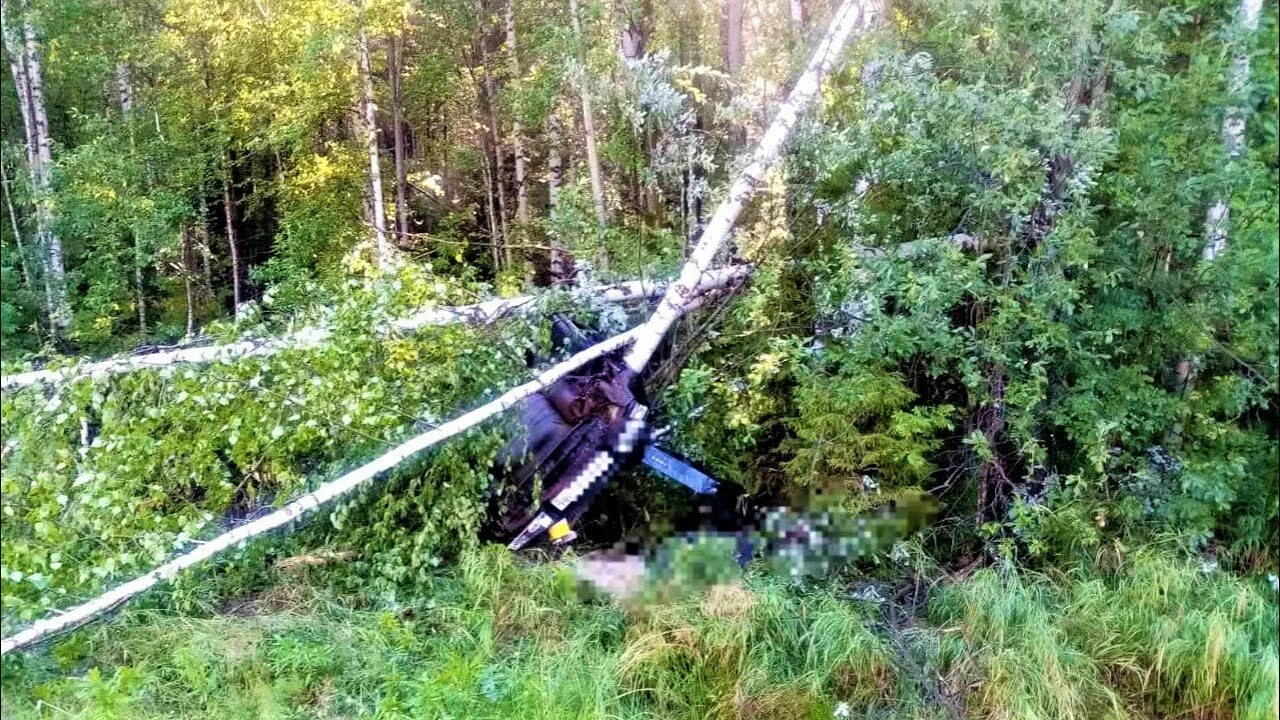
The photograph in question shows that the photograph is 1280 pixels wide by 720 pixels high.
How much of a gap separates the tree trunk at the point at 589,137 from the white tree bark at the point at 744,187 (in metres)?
0.86

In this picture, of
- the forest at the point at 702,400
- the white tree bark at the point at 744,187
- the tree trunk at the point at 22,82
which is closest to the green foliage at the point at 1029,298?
the forest at the point at 702,400

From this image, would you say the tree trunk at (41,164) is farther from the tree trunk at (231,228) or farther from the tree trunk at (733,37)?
the tree trunk at (733,37)

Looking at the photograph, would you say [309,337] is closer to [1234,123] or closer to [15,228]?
[15,228]

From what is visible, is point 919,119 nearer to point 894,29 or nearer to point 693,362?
point 894,29

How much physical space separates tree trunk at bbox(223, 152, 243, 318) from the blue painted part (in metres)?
2.80

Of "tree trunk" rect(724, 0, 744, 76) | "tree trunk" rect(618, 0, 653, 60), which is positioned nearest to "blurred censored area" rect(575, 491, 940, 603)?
"tree trunk" rect(724, 0, 744, 76)

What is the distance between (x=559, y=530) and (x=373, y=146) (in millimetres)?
3650

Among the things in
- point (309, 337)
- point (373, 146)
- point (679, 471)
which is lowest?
point (679, 471)

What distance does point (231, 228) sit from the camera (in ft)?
17.0

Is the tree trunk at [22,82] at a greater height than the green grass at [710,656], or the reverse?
the tree trunk at [22,82]

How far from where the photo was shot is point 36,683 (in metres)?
2.54

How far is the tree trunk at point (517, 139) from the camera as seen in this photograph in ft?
19.6

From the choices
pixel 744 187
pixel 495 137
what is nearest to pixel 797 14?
pixel 744 187

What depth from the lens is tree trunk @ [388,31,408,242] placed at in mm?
5770
